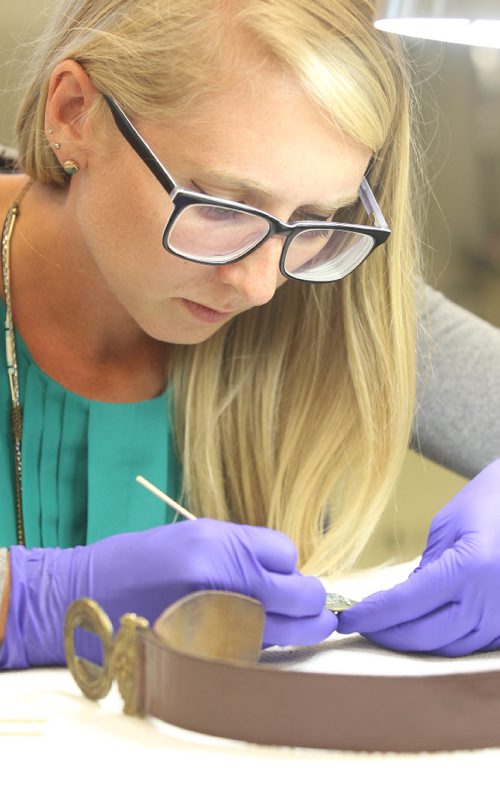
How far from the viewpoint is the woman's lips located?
1379 mm

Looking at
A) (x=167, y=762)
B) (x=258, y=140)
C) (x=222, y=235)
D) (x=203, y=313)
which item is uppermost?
(x=258, y=140)

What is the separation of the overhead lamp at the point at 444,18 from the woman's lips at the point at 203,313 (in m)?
0.47

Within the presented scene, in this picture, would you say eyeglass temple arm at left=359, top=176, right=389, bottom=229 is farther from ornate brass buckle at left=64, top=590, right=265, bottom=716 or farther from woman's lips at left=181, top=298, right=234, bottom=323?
ornate brass buckle at left=64, top=590, right=265, bottom=716

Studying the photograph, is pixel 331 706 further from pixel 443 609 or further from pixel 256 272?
pixel 256 272

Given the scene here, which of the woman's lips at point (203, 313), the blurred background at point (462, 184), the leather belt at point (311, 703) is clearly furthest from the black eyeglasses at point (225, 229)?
the blurred background at point (462, 184)

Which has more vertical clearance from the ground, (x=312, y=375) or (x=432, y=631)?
(x=312, y=375)

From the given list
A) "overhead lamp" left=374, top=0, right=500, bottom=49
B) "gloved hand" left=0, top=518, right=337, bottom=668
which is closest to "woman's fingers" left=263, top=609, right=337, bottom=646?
"gloved hand" left=0, top=518, right=337, bottom=668

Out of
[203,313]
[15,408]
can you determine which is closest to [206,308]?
[203,313]

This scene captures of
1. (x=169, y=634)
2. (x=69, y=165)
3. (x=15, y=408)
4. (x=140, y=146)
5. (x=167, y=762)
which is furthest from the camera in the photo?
(x=15, y=408)

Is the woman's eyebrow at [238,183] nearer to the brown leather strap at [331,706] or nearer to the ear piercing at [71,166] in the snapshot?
the ear piercing at [71,166]

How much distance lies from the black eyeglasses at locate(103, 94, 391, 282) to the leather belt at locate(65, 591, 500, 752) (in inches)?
19.4

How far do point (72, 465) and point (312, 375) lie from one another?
1.29ft

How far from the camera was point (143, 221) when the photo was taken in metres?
1.29

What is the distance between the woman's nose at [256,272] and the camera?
1.29 m
